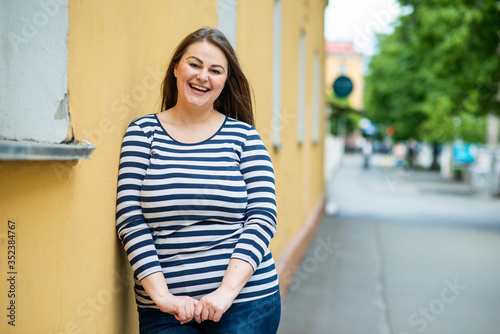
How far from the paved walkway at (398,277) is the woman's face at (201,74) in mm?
3753

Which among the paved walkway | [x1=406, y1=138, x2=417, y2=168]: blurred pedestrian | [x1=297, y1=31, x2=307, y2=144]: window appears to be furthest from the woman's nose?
[x1=406, y1=138, x2=417, y2=168]: blurred pedestrian

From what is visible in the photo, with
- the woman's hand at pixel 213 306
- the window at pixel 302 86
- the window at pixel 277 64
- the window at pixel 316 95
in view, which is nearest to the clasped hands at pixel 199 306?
the woman's hand at pixel 213 306

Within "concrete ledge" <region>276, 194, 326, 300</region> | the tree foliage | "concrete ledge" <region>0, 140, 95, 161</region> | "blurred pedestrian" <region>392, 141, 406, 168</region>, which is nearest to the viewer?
"concrete ledge" <region>0, 140, 95, 161</region>

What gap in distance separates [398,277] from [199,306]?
663 cm

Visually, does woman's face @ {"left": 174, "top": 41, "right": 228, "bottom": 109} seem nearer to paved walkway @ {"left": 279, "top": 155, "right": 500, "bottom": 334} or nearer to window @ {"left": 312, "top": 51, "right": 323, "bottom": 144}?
paved walkway @ {"left": 279, "top": 155, "right": 500, "bottom": 334}

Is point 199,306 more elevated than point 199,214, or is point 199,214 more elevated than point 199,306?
point 199,214

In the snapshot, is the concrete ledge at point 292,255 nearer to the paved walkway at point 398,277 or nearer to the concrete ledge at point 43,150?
the paved walkway at point 398,277

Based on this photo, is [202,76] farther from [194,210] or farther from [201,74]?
[194,210]

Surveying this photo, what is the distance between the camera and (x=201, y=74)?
2340mm

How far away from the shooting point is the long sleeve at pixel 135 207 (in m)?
2.16

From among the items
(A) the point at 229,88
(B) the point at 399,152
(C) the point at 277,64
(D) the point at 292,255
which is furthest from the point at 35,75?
(B) the point at 399,152

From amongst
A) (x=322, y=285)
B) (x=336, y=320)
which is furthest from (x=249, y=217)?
(x=322, y=285)

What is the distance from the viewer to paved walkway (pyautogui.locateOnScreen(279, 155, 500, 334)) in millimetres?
6113

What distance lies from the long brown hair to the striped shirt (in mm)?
276
